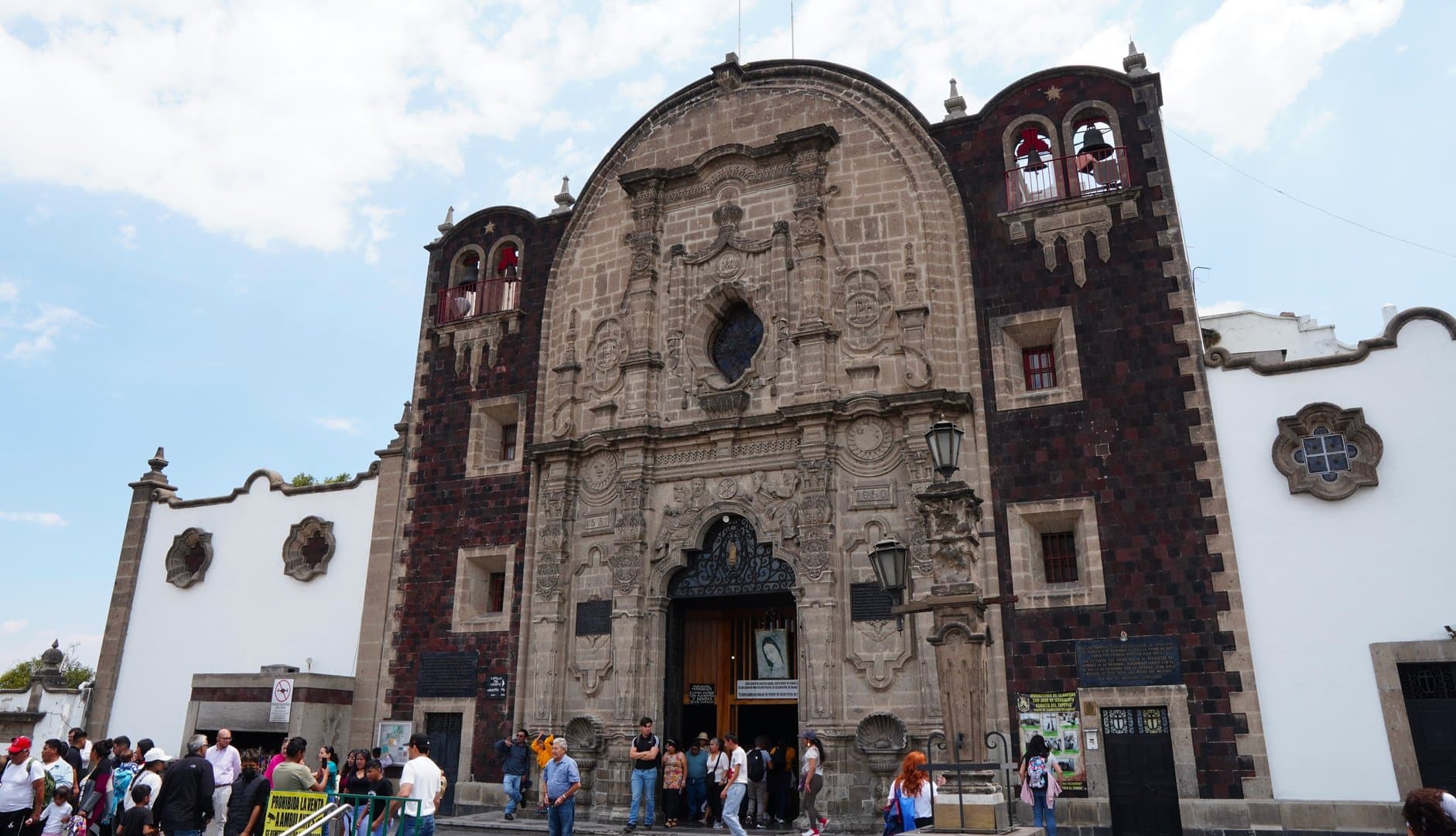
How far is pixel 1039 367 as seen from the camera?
1612 cm

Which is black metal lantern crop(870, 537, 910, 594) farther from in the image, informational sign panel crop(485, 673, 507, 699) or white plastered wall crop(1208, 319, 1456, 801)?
informational sign panel crop(485, 673, 507, 699)

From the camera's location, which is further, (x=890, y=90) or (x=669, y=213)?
(x=669, y=213)

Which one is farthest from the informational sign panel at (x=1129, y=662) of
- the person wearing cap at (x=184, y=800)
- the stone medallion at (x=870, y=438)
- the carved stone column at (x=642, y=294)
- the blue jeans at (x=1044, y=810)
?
the person wearing cap at (x=184, y=800)

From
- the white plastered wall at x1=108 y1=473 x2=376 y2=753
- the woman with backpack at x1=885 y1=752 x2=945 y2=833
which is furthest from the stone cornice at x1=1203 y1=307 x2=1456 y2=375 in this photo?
the white plastered wall at x1=108 y1=473 x2=376 y2=753

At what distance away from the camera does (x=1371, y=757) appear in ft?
41.1

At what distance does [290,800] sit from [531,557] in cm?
946

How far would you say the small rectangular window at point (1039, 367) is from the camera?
1596cm

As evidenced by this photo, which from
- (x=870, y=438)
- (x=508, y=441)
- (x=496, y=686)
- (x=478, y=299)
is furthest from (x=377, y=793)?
(x=478, y=299)

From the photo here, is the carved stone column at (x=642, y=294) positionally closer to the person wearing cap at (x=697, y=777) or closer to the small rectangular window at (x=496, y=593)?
the small rectangular window at (x=496, y=593)

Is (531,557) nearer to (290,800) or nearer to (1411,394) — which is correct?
(290,800)

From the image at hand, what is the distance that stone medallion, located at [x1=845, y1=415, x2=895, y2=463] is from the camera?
624 inches

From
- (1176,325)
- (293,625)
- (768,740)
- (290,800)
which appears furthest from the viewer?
(293,625)

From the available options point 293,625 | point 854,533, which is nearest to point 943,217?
point 854,533

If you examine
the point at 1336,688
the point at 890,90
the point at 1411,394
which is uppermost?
the point at 890,90
